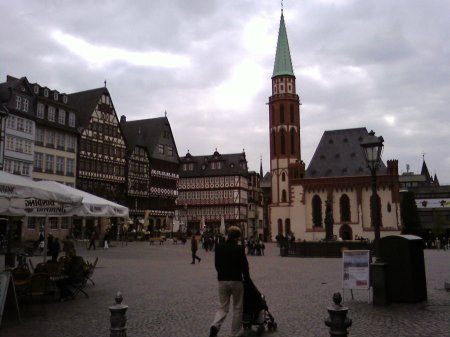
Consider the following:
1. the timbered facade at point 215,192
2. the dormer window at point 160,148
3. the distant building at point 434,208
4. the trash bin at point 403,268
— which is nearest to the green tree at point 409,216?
the distant building at point 434,208

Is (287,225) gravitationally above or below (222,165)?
below

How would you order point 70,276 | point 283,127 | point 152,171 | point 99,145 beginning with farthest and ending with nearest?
point 283,127 < point 152,171 < point 99,145 < point 70,276

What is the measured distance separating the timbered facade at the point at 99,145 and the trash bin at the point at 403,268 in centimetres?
4689

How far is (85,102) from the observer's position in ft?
204

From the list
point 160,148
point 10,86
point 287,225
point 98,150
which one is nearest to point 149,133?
point 160,148

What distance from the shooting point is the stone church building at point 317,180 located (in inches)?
2665

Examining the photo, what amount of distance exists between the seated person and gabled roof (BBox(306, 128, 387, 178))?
61018 mm

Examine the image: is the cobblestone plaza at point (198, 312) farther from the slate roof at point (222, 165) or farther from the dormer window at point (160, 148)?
the slate roof at point (222, 165)

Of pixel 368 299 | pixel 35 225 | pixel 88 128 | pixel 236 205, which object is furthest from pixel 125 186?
pixel 368 299

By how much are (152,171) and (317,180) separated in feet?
76.5

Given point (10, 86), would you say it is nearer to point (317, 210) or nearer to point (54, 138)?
point (54, 138)

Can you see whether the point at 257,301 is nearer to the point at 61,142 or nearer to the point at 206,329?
the point at 206,329

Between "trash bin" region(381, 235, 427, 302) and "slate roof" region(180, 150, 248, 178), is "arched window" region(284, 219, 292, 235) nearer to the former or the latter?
"slate roof" region(180, 150, 248, 178)

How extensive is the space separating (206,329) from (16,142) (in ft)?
149
